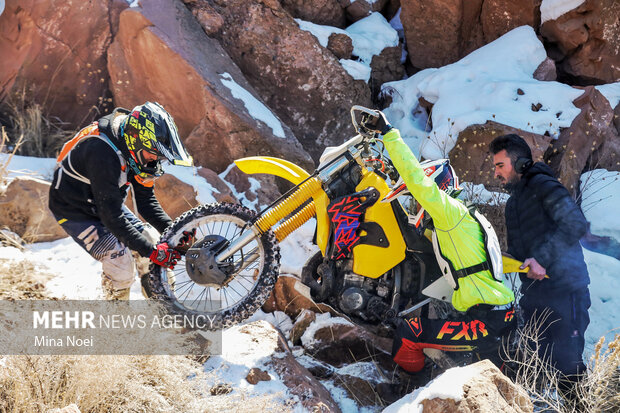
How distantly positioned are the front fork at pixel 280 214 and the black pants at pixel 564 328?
5.64ft

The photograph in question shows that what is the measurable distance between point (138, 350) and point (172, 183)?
2.29 metres

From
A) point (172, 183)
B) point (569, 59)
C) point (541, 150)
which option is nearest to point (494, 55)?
Result: point (569, 59)

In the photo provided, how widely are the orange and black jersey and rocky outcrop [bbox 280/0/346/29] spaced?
427 centimetres

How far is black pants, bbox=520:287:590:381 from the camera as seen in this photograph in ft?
12.8

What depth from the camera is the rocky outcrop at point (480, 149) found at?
20.5 ft

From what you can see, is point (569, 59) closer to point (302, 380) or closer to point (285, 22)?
point (285, 22)

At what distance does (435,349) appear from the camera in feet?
12.3

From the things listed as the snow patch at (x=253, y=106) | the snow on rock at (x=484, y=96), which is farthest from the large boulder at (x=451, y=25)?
the snow patch at (x=253, y=106)

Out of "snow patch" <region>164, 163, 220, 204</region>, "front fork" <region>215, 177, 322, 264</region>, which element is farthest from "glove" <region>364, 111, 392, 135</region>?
"snow patch" <region>164, 163, 220, 204</region>

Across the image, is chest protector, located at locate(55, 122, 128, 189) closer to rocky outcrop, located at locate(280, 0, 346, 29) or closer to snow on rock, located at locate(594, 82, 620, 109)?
rocky outcrop, located at locate(280, 0, 346, 29)

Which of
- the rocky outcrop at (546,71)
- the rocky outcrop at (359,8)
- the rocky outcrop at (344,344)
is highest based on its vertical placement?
the rocky outcrop at (359,8)

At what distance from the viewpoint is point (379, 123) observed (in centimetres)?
371

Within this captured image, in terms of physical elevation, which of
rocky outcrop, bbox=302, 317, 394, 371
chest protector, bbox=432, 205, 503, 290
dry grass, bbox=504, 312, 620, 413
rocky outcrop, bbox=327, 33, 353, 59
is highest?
rocky outcrop, bbox=327, 33, 353, 59

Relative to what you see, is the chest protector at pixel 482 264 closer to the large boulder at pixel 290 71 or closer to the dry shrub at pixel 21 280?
the dry shrub at pixel 21 280
